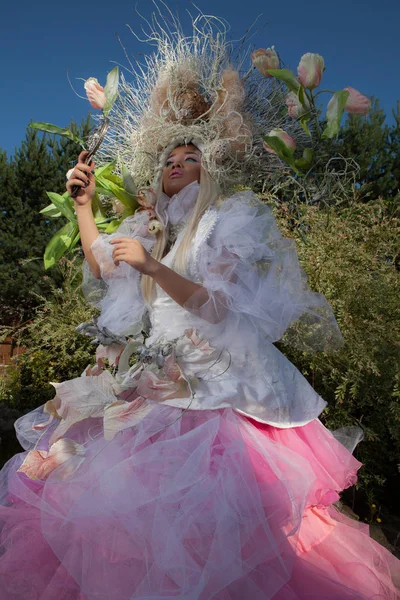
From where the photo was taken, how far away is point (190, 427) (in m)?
1.37

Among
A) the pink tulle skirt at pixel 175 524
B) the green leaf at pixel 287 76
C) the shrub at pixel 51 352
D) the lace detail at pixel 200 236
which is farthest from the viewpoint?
the shrub at pixel 51 352

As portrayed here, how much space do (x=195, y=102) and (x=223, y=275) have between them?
2.61ft

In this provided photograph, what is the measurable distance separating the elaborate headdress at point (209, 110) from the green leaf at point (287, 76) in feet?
0.61

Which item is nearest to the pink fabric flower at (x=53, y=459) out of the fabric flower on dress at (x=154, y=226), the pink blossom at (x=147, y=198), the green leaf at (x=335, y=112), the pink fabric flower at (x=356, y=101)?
the fabric flower on dress at (x=154, y=226)

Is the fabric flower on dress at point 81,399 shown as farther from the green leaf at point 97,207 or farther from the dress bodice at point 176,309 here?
the green leaf at point 97,207

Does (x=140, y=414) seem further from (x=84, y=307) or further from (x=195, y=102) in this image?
(x=84, y=307)

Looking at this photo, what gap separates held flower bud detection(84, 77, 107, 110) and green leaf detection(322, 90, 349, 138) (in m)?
0.81

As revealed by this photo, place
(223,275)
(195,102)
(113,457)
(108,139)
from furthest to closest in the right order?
(108,139) < (195,102) < (223,275) < (113,457)

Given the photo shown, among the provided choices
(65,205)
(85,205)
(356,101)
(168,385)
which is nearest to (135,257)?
(168,385)

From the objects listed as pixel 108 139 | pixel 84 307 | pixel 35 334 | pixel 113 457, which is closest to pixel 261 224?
pixel 113 457

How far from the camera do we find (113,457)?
1.28 m

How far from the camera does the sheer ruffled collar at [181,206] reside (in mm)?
1755
